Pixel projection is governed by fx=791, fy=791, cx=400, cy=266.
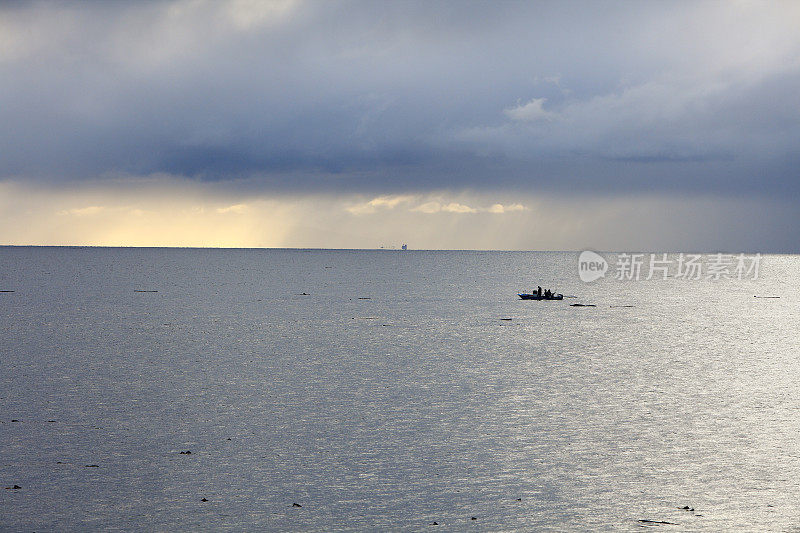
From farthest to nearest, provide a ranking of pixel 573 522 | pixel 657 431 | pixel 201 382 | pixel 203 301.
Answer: pixel 203 301 < pixel 201 382 < pixel 657 431 < pixel 573 522

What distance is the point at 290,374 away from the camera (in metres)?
42.0

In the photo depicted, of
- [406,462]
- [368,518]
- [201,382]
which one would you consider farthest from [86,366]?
[368,518]

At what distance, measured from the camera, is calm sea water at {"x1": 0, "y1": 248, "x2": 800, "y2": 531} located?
63.5 feet

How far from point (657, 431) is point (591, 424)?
7.86ft

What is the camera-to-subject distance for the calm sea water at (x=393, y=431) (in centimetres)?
1934

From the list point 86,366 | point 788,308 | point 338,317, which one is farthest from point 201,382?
point 788,308

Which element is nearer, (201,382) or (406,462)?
(406,462)

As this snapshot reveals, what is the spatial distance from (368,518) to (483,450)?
24.5 ft

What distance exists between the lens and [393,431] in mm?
28234

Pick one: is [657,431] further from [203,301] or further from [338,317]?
[203,301]

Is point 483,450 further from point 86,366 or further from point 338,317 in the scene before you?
point 338,317

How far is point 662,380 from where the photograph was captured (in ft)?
138

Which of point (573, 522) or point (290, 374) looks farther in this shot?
point (290, 374)

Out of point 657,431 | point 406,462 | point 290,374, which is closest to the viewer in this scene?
point 406,462
